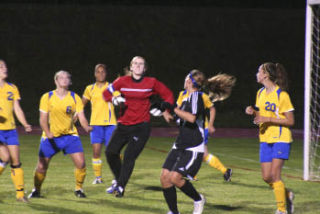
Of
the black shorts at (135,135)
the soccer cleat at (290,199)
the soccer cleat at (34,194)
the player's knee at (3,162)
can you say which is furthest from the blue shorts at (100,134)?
the soccer cleat at (290,199)

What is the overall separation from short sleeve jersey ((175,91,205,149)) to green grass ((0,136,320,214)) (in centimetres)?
129

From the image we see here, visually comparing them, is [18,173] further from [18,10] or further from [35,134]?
[18,10]

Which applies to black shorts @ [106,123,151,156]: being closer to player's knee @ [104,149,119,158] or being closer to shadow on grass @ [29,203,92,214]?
player's knee @ [104,149,119,158]

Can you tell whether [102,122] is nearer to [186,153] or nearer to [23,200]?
[23,200]

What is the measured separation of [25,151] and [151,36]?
732 inches

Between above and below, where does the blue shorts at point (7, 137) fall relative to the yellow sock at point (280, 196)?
above

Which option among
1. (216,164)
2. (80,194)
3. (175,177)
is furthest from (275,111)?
(216,164)

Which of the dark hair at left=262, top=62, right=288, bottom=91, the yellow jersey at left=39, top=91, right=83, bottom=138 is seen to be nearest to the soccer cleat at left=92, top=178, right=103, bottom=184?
the yellow jersey at left=39, top=91, right=83, bottom=138

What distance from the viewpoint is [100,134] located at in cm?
1041

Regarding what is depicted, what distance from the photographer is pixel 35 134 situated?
803 inches

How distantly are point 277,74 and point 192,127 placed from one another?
1300 millimetres

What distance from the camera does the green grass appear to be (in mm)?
8133

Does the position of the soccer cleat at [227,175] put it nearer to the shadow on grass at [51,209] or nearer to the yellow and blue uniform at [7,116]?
the shadow on grass at [51,209]

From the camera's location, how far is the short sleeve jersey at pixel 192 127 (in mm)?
7004
